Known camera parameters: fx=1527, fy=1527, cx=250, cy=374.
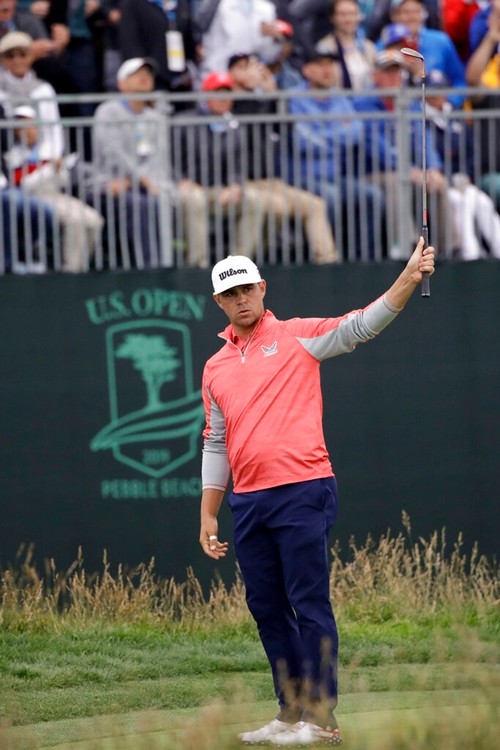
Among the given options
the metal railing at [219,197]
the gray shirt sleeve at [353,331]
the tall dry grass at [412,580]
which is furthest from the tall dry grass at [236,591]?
the gray shirt sleeve at [353,331]

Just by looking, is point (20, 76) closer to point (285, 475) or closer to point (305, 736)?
point (285, 475)

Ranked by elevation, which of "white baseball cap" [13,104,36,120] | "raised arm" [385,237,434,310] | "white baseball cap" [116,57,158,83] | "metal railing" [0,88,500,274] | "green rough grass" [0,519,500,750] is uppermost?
"white baseball cap" [116,57,158,83]

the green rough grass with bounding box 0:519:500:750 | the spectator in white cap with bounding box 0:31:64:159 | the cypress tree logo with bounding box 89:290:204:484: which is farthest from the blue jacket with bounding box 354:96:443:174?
the green rough grass with bounding box 0:519:500:750

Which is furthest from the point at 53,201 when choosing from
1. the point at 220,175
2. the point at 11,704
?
the point at 11,704

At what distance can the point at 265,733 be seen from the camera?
7.19m

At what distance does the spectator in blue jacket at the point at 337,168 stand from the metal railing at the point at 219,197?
0.4 inches

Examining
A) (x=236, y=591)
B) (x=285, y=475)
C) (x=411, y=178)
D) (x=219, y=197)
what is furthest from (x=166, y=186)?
A: (x=285, y=475)

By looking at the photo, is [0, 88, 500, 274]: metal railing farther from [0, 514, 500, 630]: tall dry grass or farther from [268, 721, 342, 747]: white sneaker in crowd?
[268, 721, 342, 747]: white sneaker in crowd

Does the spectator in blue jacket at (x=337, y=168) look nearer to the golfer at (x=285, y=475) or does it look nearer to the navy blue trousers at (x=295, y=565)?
the golfer at (x=285, y=475)

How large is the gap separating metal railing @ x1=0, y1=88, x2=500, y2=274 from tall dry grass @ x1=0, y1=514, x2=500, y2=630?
2345 mm

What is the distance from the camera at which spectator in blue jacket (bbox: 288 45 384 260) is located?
11.9 m

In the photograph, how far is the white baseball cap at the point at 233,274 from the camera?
732 centimetres

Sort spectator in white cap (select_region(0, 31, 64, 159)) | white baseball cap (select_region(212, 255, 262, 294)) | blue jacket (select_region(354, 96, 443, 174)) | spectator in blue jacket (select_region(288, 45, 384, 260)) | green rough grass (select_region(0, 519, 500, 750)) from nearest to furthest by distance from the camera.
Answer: white baseball cap (select_region(212, 255, 262, 294)), green rough grass (select_region(0, 519, 500, 750)), spectator in blue jacket (select_region(288, 45, 384, 260)), blue jacket (select_region(354, 96, 443, 174)), spectator in white cap (select_region(0, 31, 64, 159))

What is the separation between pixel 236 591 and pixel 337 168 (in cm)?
337
